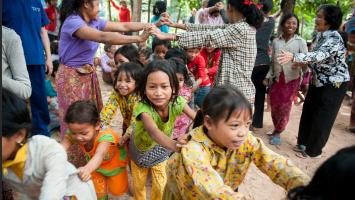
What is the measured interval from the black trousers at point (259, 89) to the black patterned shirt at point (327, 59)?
0.77 m

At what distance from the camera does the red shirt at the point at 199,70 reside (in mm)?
4062

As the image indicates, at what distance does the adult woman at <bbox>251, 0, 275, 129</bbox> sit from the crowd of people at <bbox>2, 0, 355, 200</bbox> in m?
0.02

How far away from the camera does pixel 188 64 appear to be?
13.8ft

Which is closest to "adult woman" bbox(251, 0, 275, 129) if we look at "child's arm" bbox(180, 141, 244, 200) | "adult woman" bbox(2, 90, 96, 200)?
"child's arm" bbox(180, 141, 244, 200)

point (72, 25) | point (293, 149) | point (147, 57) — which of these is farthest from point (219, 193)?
point (147, 57)

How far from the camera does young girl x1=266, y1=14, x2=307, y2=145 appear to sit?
392cm

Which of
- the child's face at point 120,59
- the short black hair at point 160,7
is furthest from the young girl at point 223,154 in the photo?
the short black hair at point 160,7

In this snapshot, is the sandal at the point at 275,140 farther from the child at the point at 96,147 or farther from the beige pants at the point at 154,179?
the child at the point at 96,147

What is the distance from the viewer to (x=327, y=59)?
3479 millimetres

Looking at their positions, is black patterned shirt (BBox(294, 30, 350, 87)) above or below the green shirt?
above

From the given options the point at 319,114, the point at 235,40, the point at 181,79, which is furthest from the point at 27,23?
the point at 319,114

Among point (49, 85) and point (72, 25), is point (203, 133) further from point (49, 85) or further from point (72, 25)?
point (49, 85)

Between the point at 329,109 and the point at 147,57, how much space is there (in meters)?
2.46

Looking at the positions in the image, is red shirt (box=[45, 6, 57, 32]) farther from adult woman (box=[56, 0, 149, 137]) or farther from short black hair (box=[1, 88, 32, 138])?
short black hair (box=[1, 88, 32, 138])
